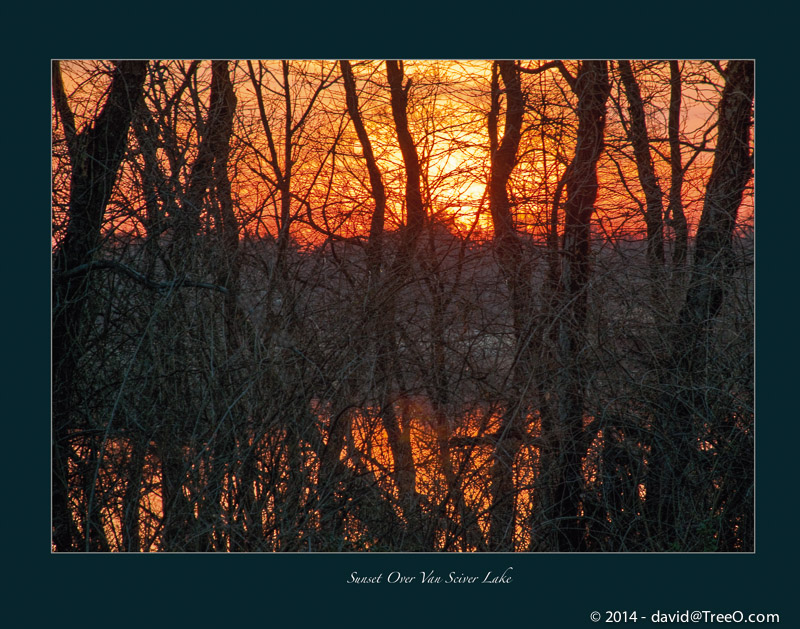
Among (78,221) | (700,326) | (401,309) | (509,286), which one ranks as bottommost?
(700,326)

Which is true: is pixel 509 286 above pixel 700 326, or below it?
above

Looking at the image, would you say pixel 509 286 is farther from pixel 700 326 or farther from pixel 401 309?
pixel 700 326

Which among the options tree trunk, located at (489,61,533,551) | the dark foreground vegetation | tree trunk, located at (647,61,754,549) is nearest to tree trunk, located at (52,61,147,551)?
the dark foreground vegetation

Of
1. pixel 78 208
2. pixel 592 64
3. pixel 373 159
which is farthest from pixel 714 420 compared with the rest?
pixel 78 208

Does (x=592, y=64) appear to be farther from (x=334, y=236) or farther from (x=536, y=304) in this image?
(x=334, y=236)

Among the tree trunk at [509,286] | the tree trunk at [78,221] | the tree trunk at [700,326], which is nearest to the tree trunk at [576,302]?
the tree trunk at [509,286]

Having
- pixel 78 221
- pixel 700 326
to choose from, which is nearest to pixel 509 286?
pixel 700 326

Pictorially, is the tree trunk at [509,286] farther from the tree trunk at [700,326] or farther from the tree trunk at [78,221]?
the tree trunk at [78,221]

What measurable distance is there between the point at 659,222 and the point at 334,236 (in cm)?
187

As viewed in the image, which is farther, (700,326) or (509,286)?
(509,286)

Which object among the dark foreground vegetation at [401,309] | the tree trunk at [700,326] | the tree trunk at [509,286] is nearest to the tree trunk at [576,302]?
the dark foreground vegetation at [401,309]

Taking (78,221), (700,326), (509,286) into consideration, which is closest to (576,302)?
(509,286)

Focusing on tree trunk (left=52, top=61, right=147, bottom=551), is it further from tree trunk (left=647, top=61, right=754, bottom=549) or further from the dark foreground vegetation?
tree trunk (left=647, top=61, right=754, bottom=549)

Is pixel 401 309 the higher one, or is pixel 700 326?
pixel 401 309
